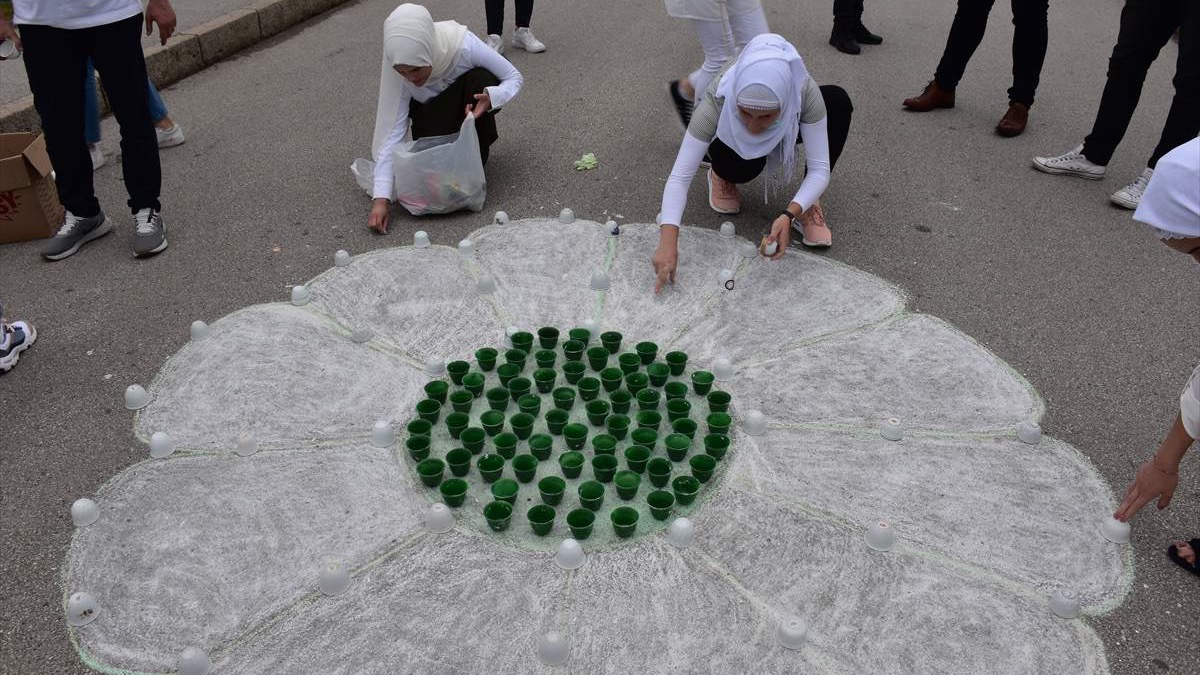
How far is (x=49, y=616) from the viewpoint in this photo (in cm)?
228

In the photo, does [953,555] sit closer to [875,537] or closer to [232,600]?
[875,537]

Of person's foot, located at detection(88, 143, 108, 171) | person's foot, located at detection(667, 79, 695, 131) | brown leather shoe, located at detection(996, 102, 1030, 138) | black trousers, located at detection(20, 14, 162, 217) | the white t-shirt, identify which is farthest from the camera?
brown leather shoe, located at detection(996, 102, 1030, 138)

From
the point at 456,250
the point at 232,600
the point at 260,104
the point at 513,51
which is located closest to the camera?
the point at 232,600

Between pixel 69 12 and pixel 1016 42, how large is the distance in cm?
517

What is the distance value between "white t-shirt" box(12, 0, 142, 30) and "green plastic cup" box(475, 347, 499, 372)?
2.17m

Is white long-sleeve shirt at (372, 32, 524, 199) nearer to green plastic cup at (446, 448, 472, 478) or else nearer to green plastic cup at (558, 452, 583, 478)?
green plastic cup at (446, 448, 472, 478)

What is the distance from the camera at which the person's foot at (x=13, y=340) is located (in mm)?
3193

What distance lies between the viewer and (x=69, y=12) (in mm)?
3416

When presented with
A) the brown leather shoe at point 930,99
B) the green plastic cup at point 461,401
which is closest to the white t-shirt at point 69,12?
the green plastic cup at point 461,401

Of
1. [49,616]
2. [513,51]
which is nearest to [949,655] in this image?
[49,616]

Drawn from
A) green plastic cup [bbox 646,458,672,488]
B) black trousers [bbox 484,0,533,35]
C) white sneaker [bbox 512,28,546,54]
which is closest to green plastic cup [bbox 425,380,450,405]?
green plastic cup [bbox 646,458,672,488]

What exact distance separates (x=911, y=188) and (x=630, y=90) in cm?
231

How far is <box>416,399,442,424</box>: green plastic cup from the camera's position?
2.93 m

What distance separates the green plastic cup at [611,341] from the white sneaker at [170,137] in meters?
3.45
